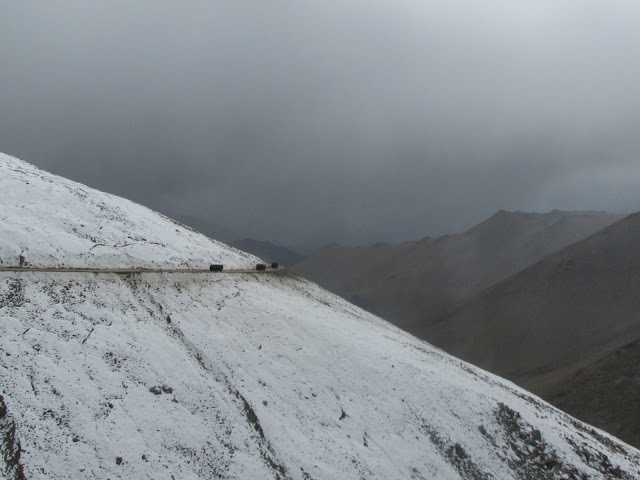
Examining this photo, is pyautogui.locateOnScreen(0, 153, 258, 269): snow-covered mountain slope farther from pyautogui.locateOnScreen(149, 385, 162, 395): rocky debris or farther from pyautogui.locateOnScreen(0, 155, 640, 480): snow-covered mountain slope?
pyautogui.locateOnScreen(149, 385, 162, 395): rocky debris

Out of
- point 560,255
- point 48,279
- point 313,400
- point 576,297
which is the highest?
point 560,255

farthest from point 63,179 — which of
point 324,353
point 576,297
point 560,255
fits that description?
point 560,255

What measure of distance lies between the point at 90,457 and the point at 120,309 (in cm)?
890

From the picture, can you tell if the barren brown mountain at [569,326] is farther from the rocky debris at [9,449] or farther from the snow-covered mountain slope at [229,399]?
the rocky debris at [9,449]

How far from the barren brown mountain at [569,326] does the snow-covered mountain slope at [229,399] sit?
41978 mm

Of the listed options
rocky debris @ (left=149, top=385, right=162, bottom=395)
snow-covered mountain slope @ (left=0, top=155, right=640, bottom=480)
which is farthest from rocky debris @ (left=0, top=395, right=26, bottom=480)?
rocky debris @ (left=149, top=385, right=162, bottom=395)

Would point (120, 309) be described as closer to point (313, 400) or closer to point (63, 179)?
point (313, 400)

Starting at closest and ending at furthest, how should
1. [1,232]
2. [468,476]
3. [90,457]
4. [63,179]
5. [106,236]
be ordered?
[90,457] < [468,476] < [1,232] < [106,236] < [63,179]

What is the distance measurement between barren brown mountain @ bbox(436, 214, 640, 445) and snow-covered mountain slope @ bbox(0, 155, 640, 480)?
42.0m

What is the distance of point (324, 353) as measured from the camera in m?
25.3

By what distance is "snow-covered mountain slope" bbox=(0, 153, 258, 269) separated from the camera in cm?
2514

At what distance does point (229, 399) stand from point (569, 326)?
358 ft

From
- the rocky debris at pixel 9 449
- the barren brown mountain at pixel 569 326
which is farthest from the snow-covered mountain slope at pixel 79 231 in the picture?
the barren brown mountain at pixel 569 326

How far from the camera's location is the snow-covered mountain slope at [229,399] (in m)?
15.6
